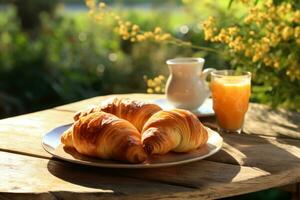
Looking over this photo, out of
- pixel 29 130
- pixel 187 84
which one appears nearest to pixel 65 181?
pixel 29 130

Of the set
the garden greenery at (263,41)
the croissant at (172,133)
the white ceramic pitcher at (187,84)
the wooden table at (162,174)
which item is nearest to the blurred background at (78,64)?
the garden greenery at (263,41)

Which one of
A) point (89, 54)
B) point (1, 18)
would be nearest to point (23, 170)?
point (89, 54)

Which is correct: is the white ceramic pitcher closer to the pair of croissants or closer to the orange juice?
the orange juice

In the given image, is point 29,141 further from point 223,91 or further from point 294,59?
point 294,59

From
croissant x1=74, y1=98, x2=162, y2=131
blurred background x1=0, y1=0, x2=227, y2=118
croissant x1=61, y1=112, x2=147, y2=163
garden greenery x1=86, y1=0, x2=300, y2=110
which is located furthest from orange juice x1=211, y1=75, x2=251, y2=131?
blurred background x1=0, y1=0, x2=227, y2=118

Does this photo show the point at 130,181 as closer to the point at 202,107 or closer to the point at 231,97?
the point at 231,97

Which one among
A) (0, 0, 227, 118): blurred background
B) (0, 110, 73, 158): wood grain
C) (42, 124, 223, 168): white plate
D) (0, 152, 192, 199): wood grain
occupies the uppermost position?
(42, 124, 223, 168): white plate
